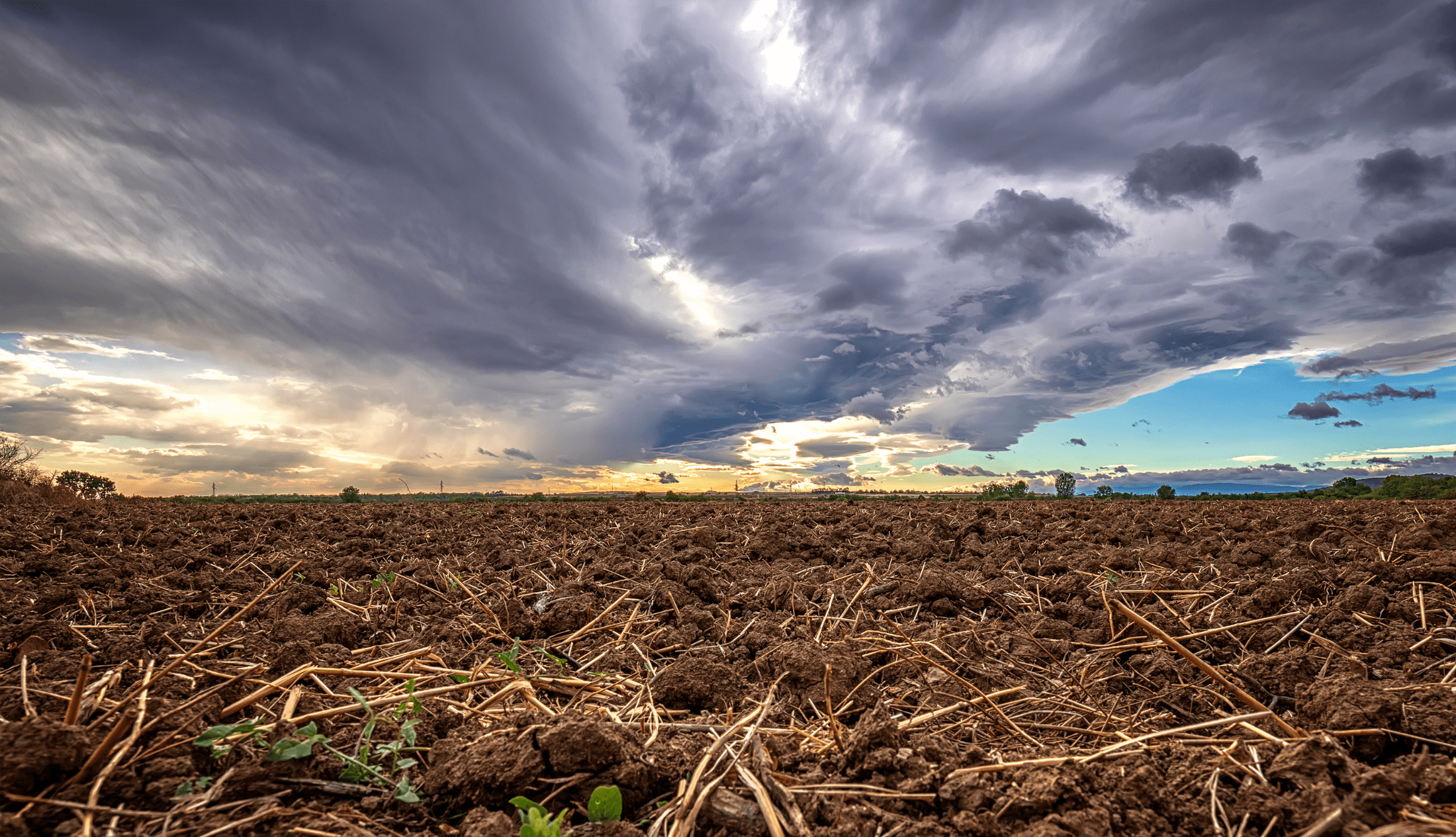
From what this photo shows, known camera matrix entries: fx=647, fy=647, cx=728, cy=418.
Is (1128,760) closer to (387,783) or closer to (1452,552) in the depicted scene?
(387,783)

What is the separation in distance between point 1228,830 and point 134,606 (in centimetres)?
671

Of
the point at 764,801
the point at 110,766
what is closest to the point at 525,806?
the point at 764,801

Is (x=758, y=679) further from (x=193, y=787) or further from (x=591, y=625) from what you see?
(x=193, y=787)

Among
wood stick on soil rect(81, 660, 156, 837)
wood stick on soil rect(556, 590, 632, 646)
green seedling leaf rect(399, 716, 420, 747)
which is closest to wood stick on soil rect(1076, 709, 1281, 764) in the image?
green seedling leaf rect(399, 716, 420, 747)

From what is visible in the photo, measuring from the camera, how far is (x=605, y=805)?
1893mm

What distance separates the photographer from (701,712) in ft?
9.87

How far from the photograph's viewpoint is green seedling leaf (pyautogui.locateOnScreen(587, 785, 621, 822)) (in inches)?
74.0

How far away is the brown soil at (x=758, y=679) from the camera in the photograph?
79.2 inches

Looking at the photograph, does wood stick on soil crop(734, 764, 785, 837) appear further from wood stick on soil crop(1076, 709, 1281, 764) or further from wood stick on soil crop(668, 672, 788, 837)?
wood stick on soil crop(1076, 709, 1281, 764)

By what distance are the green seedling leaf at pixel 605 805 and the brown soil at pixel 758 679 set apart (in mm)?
44

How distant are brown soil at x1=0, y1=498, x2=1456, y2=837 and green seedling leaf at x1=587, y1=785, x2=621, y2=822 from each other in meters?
0.04

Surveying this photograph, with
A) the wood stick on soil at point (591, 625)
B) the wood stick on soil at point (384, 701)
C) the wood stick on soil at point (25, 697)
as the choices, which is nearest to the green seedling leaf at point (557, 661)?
the wood stick on soil at point (591, 625)

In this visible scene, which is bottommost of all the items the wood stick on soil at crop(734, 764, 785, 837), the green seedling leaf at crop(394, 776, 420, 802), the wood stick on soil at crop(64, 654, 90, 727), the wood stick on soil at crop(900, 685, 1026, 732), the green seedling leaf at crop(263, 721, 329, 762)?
the wood stick on soil at crop(900, 685, 1026, 732)

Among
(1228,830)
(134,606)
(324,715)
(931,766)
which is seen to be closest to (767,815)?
(931,766)
